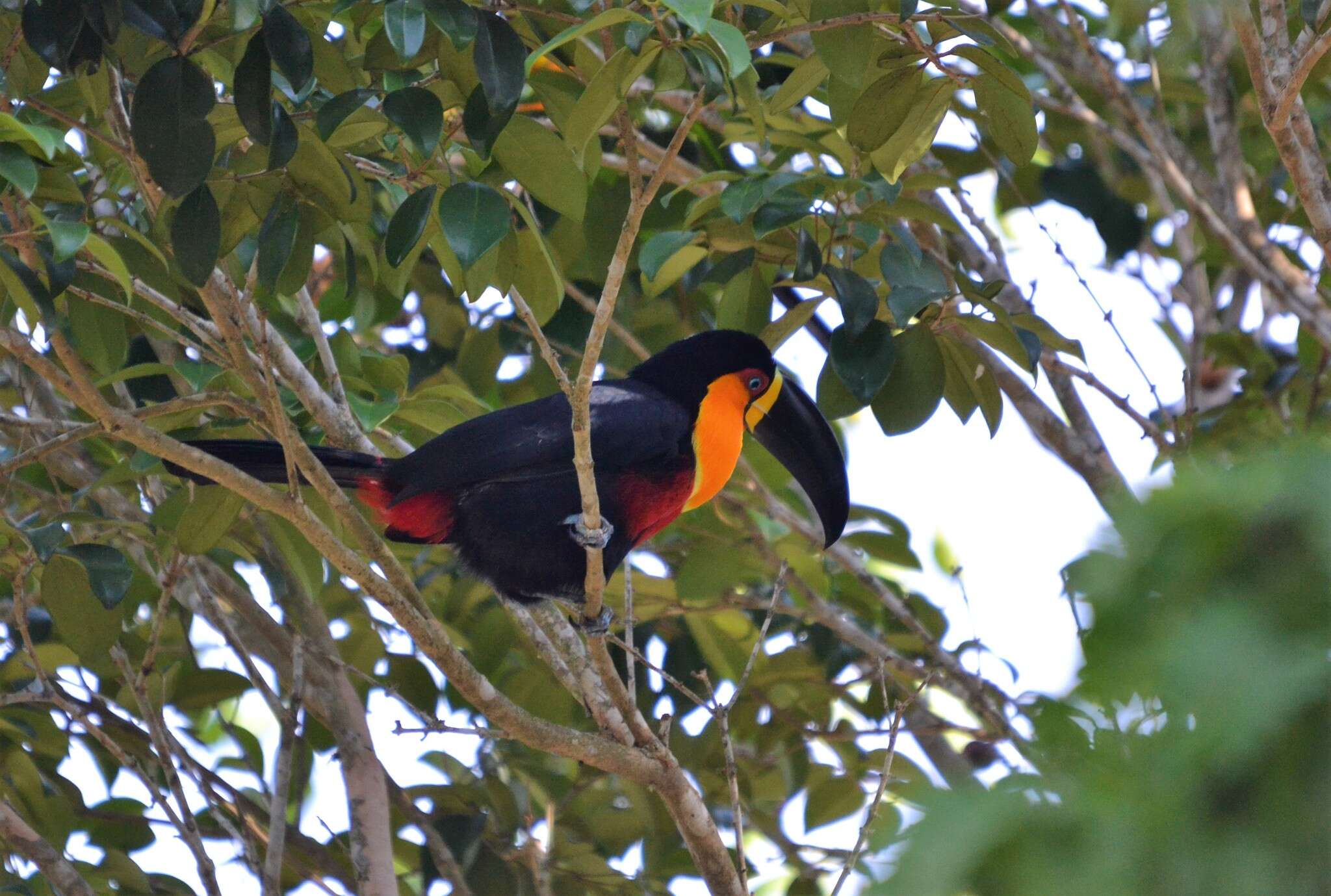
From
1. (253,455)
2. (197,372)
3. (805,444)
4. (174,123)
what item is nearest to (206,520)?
(253,455)

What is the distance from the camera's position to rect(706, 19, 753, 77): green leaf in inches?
62.7

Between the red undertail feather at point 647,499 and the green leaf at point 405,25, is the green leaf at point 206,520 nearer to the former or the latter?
the red undertail feather at point 647,499

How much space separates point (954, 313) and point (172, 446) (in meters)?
1.35

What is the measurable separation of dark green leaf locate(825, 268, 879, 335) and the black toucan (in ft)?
1.86

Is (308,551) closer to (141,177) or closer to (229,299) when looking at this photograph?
(229,299)

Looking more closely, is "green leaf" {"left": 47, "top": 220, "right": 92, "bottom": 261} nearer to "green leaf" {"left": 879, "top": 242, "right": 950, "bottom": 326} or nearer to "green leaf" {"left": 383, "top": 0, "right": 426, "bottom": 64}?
"green leaf" {"left": 383, "top": 0, "right": 426, "bottom": 64}

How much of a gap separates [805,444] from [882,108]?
102 centimetres

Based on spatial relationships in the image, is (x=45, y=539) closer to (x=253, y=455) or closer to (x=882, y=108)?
(x=253, y=455)

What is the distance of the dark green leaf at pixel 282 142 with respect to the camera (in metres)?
2.04

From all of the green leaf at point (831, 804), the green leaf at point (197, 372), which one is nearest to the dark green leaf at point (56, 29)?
the green leaf at point (197, 372)

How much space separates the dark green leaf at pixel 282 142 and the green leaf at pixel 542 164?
14.0 inches

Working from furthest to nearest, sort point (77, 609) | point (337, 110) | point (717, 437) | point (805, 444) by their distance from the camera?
1. point (805, 444)
2. point (717, 437)
3. point (77, 609)
4. point (337, 110)

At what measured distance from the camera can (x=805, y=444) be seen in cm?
311

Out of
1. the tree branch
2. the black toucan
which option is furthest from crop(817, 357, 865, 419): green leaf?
the tree branch
